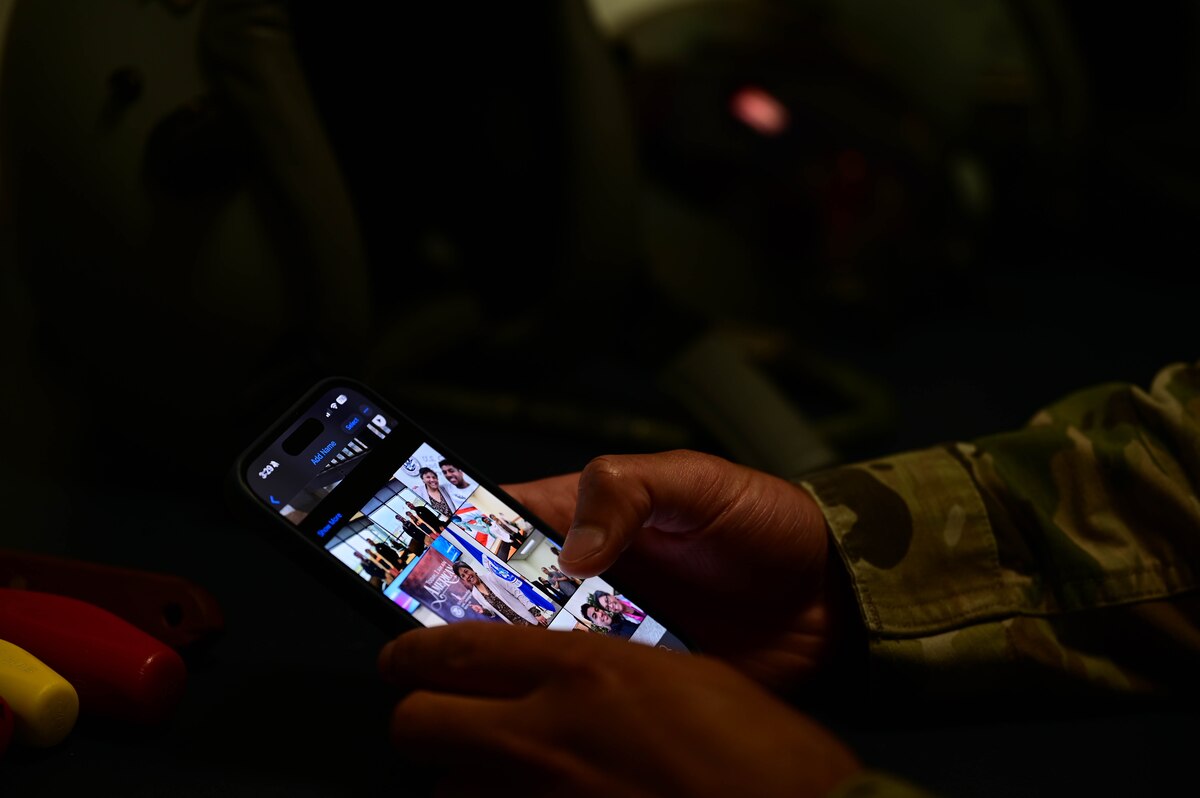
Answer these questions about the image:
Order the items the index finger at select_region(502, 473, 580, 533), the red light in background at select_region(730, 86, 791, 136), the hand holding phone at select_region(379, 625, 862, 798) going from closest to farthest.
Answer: the hand holding phone at select_region(379, 625, 862, 798) < the index finger at select_region(502, 473, 580, 533) < the red light in background at select_region(730, 86, 791, 136)

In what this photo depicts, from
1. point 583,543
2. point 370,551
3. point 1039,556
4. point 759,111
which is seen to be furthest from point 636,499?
point 759,111

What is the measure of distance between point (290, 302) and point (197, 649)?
0.88 feet

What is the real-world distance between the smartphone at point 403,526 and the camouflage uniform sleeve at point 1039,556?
13 centimetres

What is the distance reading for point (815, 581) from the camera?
1.93 feet

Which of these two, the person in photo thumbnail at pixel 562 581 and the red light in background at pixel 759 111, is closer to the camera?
the person in photo thumbnail at pixel 562 581

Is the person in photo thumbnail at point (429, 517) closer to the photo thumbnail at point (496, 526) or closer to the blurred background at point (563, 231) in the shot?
the photo thumbnail at point (496, 526)

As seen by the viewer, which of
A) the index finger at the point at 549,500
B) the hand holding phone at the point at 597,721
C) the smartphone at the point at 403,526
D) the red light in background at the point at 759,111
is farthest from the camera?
the red light in background at the point at 759,111

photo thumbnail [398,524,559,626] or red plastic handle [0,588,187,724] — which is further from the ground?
photo thumbnail [398,524,559,626]

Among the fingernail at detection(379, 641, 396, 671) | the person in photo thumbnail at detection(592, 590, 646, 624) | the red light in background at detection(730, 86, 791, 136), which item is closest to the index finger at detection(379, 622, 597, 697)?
the fingernail at detection(379, 641, 396, 671)

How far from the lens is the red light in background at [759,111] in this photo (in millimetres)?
1136

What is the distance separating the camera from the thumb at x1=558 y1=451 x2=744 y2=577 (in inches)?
19.5

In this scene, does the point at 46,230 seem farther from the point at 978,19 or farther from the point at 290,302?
the point at 978,19

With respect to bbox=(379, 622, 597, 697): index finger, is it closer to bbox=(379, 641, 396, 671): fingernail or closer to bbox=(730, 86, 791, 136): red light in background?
bbox=(379, 641, 396, 671): fingernail

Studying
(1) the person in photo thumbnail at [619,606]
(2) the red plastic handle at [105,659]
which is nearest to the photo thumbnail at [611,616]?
(1) the person in photo thumbnail at [619,606]
